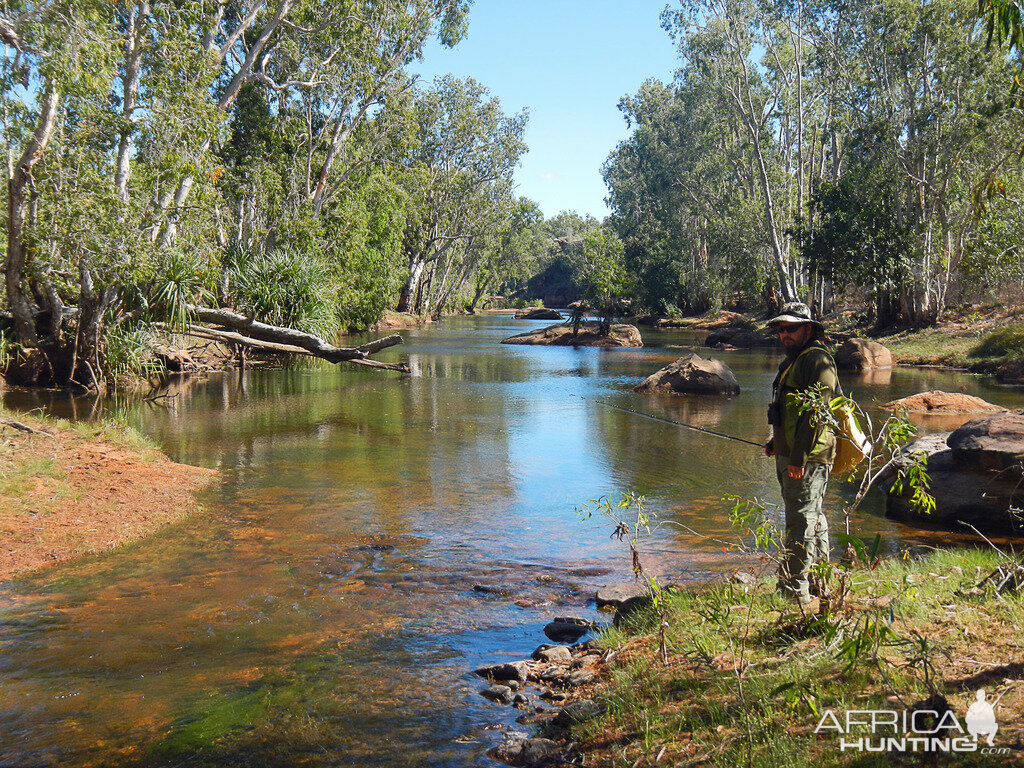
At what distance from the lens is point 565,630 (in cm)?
578

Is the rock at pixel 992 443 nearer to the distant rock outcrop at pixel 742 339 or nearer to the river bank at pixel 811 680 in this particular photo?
the river bank at pixel 811 680

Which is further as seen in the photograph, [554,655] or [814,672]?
[554,655]

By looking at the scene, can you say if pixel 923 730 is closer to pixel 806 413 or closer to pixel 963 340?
pixel 806 413

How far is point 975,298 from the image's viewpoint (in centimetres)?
3356

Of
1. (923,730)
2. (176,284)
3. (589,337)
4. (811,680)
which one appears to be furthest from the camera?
(589,337)

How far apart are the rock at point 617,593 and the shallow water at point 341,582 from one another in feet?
0.72

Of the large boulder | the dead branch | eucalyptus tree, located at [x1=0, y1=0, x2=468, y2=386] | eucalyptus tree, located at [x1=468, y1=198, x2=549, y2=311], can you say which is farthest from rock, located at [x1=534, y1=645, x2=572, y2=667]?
eucalyptus tree, located at [x1=468, y1=198, x2=549, y2=311]

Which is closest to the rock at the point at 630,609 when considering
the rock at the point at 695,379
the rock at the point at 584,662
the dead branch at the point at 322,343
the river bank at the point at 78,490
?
the rock at the point at 584,662

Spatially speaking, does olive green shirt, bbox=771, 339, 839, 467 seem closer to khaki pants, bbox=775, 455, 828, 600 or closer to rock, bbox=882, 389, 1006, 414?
khaki pants, bbox=775, 455, 828, 600

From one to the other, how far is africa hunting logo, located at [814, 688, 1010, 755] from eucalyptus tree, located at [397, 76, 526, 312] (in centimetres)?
4219

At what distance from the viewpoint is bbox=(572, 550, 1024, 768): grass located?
341 centimetres

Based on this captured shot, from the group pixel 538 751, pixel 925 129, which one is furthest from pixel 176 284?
pixel 925 129

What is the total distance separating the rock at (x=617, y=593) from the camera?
628 centimetres

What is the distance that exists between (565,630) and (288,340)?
11361 mm
